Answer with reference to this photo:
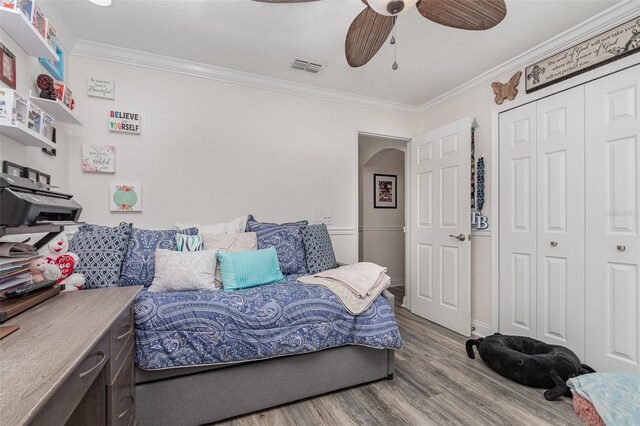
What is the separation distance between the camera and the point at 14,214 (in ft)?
2.94

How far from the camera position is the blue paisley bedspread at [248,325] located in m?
1.55

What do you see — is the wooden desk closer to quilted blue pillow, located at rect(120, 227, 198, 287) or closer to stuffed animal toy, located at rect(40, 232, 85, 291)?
stuffed animal toy, located at rect(40, 232, 85, 291)

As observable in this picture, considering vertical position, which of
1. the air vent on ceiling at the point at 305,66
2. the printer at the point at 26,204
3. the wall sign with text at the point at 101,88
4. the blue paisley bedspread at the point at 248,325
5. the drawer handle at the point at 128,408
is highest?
the air vent on ceiling at the point at 305,66

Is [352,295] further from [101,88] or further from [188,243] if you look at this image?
[101,88]

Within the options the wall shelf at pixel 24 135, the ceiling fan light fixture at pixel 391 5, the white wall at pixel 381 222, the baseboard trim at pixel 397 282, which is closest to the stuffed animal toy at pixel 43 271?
the wall shelf at pixel 24 135

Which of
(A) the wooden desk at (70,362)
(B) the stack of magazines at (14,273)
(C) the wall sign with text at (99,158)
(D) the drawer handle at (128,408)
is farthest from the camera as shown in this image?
(C) the wall sign with text at (99,158)

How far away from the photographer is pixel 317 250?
2600 millimetres

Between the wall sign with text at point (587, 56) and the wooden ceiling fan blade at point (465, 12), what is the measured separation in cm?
109

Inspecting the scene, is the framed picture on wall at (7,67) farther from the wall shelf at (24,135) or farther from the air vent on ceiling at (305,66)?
the air vent on ceiling at (305,66)

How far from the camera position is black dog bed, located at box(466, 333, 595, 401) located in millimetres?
1877

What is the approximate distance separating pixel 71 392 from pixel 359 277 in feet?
5.15

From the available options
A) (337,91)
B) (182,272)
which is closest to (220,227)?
(182,272)

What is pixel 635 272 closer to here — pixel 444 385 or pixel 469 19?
pixel 444 385

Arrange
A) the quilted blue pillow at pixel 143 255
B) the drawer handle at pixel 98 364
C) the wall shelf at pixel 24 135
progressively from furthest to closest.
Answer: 1. the quilted blue pillow at pixel 143 255
2. the wall shelf at pixel 24 135
3. the drawer handle at pixel 98 364
